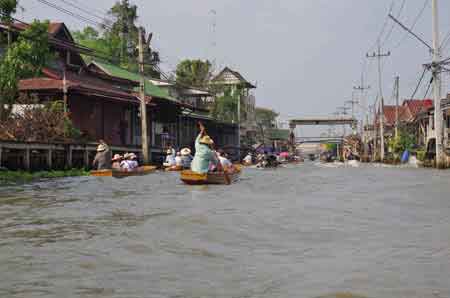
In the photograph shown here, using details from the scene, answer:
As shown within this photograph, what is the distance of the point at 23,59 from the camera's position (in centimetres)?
2300

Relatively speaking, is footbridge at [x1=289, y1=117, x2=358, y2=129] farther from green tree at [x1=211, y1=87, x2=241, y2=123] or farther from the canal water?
the canal water

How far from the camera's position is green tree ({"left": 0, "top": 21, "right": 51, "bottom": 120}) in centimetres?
2270

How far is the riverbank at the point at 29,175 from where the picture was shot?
20.9 metres

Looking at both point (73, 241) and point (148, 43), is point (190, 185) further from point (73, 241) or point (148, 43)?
point (148, 43)

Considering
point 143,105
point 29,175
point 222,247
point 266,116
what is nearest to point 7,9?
Answer: point 29,175

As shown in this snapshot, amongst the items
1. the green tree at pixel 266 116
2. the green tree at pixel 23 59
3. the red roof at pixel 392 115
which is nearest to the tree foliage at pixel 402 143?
the red roof at pixel 392 115

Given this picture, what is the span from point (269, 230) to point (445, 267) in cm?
336

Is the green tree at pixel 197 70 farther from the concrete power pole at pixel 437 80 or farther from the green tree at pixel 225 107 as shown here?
the concrete power pole at pixel 437 80

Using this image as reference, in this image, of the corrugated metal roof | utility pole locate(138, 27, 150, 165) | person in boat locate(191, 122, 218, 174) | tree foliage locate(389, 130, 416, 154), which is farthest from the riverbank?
tree foliage locate(389, 130, 416, 154)

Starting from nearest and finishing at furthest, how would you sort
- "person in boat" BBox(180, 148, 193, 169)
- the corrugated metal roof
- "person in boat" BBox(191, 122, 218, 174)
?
"person in boat" BBox(191, 122, 218, 174), "person in boat" BBox(180, 148, 193, 169), the corrugated metal roof

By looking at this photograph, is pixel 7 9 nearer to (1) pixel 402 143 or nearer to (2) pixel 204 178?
(2) pixel 204 178

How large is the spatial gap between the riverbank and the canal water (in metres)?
6.79

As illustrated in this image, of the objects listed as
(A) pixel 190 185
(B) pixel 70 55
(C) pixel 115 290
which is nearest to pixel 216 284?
(C) pixel 115 290

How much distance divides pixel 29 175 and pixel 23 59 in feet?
14.1
